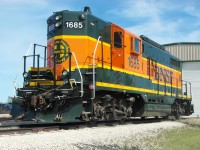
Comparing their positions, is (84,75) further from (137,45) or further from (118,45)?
(137,45)

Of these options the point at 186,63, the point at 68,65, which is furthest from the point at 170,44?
the point at 68,65

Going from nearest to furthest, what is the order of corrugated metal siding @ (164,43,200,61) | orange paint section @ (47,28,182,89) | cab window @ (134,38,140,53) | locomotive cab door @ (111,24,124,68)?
orange paint section @ (47,28,182,89)
locomotive cab door @ (111,24,124,68)
cab window @ (134,38,140,53)
corrugated metal siding @ (164,43,200,61)

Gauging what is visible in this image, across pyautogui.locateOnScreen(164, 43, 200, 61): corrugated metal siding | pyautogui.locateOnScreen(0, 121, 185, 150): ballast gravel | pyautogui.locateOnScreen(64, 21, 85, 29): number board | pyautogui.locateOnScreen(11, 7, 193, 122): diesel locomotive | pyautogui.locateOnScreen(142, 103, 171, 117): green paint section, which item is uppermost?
pyautogui.locateOnScreen(164, 43, 200, 61): corrugated metal siding

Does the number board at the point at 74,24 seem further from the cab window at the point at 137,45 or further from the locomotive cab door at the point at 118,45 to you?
the cab window at the point at 137,45

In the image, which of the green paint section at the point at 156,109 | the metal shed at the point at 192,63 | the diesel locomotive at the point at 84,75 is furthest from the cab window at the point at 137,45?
the metal shed at the point at 192,63

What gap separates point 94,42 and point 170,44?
952 inches

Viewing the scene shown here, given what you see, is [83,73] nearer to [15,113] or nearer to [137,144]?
[15,113]

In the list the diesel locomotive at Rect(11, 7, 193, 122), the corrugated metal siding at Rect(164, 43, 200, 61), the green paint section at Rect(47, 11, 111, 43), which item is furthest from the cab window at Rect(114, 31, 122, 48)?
the corrugated metal siding at Rect(164, 43, 200, 61)

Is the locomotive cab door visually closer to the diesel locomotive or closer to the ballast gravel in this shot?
the diesel locomotive

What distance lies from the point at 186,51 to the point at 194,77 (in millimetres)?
2813

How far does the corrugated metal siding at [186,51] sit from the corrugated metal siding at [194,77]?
2.02 feet

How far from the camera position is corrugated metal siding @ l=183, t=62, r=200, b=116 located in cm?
3572

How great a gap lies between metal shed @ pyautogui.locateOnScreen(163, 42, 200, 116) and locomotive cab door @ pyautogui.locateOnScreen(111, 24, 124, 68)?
876 inches

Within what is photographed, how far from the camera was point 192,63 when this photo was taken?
119ft
